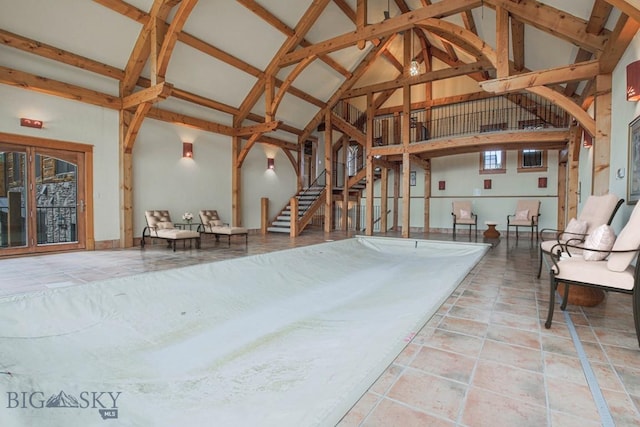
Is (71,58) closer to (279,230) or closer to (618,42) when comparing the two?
(279,230)

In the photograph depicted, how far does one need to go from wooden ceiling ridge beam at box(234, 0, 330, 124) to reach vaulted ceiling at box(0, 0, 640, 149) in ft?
0.09

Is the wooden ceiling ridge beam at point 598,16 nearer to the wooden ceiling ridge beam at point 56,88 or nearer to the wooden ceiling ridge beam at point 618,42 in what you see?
the wooden ceiling ridge beam at point 618,42

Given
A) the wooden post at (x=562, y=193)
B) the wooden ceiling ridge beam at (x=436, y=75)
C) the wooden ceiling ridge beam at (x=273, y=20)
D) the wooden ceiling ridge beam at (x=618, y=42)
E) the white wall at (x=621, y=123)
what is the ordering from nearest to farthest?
the wooden ceiling ridge beam at (x=618, y=42), the white wall at (x=621, y=123), the wooden ceiling ridge beam at (x=273, y=20), the wooden ceiling ridge beam at (x=436, y=75), the wooden post at (x=562, y=193)

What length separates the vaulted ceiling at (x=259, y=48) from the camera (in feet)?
14.9

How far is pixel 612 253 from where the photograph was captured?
2283 mm

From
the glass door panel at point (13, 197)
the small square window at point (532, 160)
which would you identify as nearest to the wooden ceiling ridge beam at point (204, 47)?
the glass door panel at point (13, 197)

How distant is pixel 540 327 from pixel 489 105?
391 inches

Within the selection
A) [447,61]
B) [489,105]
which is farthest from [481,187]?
[447,61]

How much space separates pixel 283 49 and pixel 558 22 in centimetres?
591

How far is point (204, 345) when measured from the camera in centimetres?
297

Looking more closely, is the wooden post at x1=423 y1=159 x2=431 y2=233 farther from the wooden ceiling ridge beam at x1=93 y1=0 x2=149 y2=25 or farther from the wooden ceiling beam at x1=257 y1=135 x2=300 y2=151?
the wooden ceiling ridge beam at x1=93 y1=0 x2=149 y2=25

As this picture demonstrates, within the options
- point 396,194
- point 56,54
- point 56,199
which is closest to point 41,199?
point 56,199

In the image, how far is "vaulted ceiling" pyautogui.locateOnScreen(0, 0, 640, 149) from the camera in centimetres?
453

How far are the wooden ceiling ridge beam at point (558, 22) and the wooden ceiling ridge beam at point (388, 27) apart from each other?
89cm
